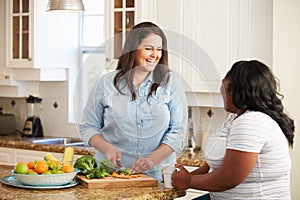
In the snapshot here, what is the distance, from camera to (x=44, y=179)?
277 cm

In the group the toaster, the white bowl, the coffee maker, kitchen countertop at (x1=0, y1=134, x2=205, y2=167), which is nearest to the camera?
the white bowl

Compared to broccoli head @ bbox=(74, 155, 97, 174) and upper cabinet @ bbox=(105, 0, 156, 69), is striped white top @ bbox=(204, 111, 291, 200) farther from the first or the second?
upper cabinet @ bbox=(105, 0, 156, 69)

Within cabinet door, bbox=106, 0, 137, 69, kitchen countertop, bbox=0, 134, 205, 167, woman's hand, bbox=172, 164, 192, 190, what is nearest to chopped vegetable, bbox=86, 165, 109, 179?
woman's hand, bbox=172, 164, 192, 190

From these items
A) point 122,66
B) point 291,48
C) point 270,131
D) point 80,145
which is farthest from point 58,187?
point 80,145

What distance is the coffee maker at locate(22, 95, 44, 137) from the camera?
549 centimetres

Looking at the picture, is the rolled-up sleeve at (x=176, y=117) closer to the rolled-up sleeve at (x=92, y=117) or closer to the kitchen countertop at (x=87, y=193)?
the kitchen countertop at (x=87, y=193)

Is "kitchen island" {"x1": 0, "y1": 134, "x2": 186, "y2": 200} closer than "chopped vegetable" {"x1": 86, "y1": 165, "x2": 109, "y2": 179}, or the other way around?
"kitchen island" {"x1": 0, "y1": 134, "x2": 186, "y2": 200}

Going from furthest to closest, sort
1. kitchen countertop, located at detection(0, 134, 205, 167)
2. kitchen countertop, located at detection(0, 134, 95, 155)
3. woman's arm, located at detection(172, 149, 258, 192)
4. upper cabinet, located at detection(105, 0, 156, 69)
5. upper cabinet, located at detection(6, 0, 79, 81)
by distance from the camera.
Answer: upper cabinet, located at detection(6, 0, 79, 81) → kitchen countertop, located at detection(0, 134, 95, 155) → upper cabinet, located at detection(105, 0, 156, 69) → kitchen countertop, located at detection(0, 134, 205, 167) → woman's arm, located at detection(172, 149, 258, 192)

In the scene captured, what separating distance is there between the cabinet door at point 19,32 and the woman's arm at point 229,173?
2.86 metres

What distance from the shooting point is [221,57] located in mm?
4336

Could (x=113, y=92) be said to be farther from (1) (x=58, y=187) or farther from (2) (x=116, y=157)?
(1) (x=58, y=187)

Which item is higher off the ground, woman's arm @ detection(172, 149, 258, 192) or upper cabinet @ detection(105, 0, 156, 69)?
upper cabinet @ detection(105, 0, 156, 69)

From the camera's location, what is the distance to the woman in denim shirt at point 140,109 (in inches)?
114

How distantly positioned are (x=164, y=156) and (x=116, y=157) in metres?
0.23
